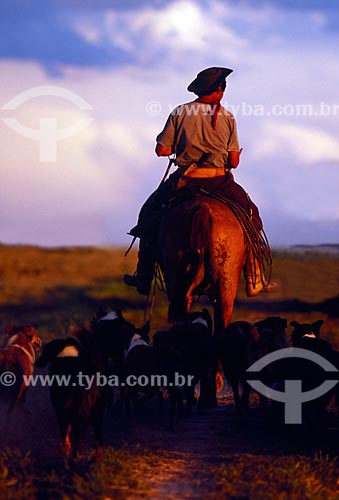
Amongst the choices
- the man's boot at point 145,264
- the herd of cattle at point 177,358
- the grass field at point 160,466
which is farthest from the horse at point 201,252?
the grass field at point 160,466

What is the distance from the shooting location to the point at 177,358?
10102mm

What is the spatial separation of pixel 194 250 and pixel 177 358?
1594mm

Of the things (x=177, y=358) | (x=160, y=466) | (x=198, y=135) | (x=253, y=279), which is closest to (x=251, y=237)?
(x=253, y=279)

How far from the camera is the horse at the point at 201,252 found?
36.9 ft

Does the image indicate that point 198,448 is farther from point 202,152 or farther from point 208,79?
point 208,79

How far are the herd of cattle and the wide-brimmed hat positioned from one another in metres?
2.80

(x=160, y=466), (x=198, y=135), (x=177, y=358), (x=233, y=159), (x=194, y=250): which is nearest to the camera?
(x=160, y=466)

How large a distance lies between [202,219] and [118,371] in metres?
1.94

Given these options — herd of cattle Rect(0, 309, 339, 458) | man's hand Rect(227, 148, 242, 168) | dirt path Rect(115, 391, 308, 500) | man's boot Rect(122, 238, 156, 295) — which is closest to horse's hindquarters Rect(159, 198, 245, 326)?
herd of cattle Rect(0, 309, 339, 458)

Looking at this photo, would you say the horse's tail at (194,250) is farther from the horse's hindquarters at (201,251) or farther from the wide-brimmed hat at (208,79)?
the wide-brimmed hat at (208,79)

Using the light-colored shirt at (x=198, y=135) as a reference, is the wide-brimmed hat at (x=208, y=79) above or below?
above

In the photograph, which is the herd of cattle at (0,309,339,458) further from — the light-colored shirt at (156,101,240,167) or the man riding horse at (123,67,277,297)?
the light-colored shirt at (156,101,240,167)

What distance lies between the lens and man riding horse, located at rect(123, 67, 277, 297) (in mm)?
11984

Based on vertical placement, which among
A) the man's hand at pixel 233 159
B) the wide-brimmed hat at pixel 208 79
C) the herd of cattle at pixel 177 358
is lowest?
the herd of cattle at pixel 177 358
